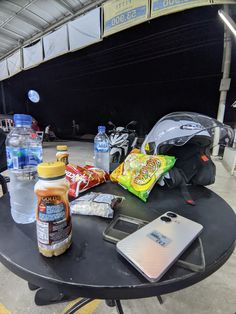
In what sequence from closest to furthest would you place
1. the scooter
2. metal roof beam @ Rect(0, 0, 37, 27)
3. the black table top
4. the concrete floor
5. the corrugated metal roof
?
the black table top < the concrete floor < the scooter < metal roof beam @ Rect(0, 0, 37, 27) < the corrugated metal roof

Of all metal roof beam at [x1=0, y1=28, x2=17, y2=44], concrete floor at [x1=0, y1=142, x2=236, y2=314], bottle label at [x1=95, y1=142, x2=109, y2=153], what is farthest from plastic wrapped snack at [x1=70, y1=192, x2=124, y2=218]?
metal roof beam at [x1=0, y1=28, x2=17, y2=44]

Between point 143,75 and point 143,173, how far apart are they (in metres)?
4.99

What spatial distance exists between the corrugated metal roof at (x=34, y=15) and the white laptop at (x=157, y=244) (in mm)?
4855

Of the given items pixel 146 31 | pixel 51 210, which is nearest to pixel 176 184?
pixel 51 210

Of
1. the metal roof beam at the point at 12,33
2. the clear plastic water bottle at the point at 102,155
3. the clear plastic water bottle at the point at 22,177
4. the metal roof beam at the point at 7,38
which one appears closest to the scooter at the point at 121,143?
the clear plastic water bottle at the point at 102,155

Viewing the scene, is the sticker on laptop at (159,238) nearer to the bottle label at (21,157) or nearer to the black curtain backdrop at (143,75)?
the bottle label at (21,157)

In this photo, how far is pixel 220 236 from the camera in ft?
1.59

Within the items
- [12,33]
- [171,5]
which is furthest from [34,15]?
[171,5]

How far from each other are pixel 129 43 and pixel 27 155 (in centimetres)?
450

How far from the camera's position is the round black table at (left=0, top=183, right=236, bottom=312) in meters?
0.34

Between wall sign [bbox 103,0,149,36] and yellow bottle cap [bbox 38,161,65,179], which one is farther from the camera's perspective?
wall sign [bbox 103,0,149,36]

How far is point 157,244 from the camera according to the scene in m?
0.41

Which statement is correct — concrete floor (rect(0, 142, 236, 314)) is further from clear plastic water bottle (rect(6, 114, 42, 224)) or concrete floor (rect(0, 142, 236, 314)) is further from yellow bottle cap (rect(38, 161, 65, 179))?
yellow bottle cap (rect(38, 161, 65, 179))

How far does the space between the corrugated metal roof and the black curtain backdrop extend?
0.82m
